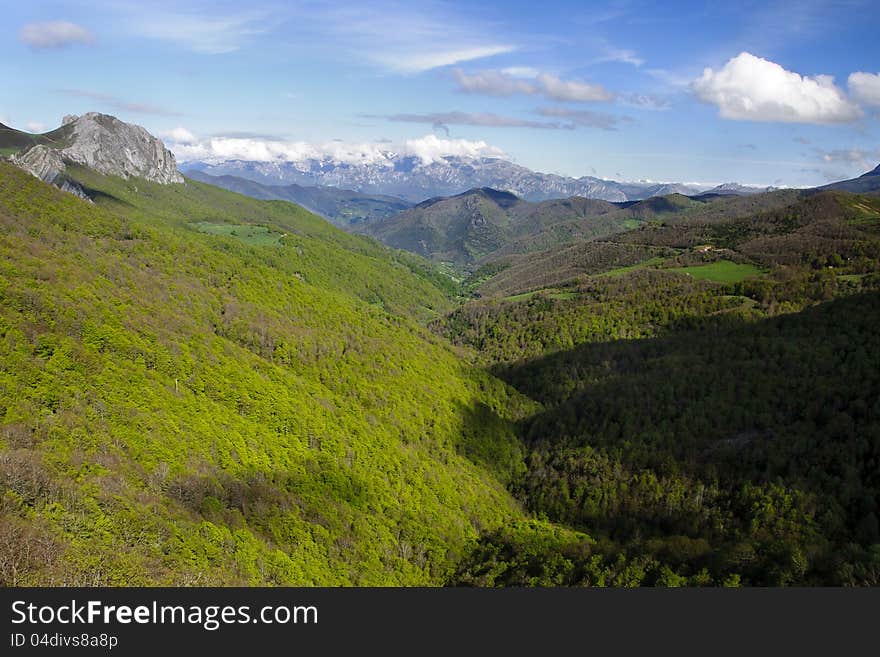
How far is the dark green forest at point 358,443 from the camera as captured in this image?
46656 millimetres

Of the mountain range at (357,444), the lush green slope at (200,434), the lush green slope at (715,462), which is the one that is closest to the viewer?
the lush green slope at (200,434)

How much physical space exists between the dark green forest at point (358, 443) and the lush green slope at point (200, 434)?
37 centimetres

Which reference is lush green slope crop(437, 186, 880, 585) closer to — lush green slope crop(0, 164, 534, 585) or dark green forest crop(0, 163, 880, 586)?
dark green forest crop(0, 163, 880, 586)

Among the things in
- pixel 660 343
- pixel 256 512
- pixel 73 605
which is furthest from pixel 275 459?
Result: pixel 660 343

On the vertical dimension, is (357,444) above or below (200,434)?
below

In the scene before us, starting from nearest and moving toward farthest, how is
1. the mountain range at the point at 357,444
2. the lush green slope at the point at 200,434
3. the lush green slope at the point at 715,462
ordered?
the lush green slope at the point at 200,434 < the mountain range at the point at 357,444 < the lush green slope at the point at 715,462

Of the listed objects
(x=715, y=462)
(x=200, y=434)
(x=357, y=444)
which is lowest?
(x=715, y=462)

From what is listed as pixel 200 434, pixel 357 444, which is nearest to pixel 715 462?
pixel 357 444

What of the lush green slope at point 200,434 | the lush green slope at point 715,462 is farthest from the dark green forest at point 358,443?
the lush green slope at point 715,462

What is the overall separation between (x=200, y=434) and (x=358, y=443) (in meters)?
32.9

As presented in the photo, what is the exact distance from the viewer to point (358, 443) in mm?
91688

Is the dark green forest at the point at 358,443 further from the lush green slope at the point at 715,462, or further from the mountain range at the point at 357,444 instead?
the lush green slope at the point at 715,462

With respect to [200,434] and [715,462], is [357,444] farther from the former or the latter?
[715,462]

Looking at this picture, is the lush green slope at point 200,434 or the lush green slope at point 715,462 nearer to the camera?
the lush green slope at point 200,434
